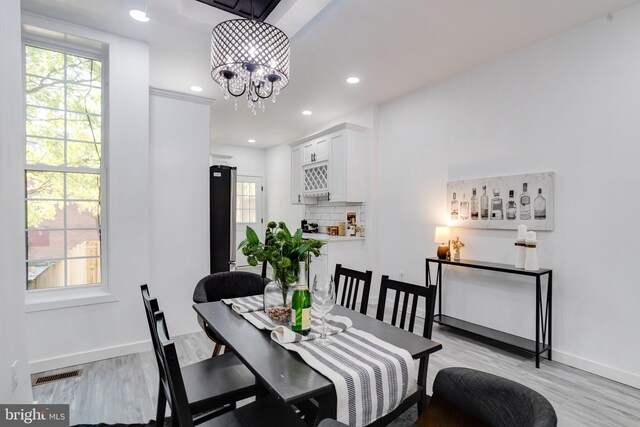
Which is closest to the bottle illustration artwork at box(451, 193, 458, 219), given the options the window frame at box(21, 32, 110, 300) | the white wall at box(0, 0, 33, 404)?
the window frame at box(21, 32, 110, 300)

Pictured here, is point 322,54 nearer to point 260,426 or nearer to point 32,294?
point 260,426

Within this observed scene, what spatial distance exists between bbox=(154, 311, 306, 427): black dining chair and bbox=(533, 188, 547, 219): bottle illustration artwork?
2880 millimetres

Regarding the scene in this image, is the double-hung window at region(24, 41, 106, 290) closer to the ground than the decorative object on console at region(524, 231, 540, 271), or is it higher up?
higher up

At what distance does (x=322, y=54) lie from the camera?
3322 mm

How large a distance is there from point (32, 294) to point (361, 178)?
395 centimetres

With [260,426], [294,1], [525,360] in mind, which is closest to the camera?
[260,426]

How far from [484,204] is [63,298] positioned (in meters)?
4.16

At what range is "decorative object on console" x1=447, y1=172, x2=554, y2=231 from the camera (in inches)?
121

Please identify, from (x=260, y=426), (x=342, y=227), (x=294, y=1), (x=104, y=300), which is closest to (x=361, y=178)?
(x=342, y=227)

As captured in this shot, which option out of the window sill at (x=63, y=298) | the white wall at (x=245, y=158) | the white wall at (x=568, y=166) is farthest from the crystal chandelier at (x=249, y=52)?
the white wall at (x=245, y=158)

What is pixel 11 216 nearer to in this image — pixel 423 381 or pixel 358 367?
pixel 358 367

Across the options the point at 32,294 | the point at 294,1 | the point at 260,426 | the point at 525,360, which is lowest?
the point at 525,360

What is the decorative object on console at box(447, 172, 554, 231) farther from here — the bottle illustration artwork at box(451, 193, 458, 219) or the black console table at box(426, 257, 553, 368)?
the black console table at box(426, 257, 553, 368)

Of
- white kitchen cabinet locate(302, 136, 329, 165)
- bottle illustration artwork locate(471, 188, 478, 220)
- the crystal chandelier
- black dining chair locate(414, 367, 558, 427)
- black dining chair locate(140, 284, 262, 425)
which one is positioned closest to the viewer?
black dining chair locate(414, 367, 558, 427)
